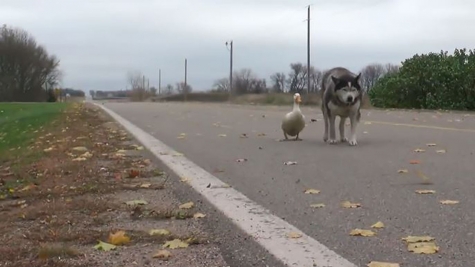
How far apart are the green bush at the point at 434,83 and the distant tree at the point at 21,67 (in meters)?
66.1

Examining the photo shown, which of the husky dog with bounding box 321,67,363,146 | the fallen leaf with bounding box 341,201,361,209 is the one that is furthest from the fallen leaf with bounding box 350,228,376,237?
the husky dog with bounding box 321,67,363,146

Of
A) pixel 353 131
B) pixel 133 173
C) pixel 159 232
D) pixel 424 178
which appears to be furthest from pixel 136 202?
pixel 353 131

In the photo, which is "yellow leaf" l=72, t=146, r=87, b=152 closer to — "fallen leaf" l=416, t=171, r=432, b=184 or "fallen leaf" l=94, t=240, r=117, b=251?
"fallen leaf" l=416, t=171, r=432, b=184

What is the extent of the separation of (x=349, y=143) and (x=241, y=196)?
5254 mm

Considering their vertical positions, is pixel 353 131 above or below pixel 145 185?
above

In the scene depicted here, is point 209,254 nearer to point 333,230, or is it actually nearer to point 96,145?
point 333,230

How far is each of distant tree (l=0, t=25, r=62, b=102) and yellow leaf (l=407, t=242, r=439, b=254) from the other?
92965 mm

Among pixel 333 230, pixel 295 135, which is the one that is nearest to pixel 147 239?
pixel 333 230

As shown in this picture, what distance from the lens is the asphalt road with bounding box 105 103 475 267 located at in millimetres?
4215

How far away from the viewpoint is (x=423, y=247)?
4047 millimetres

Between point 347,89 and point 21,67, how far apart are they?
88.5 metres

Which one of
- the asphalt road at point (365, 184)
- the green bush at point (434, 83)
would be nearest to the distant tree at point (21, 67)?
the green bush at point (434, 83)

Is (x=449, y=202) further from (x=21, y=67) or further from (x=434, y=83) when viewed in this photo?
(x=21, y=67)

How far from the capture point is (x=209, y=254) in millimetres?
4031
